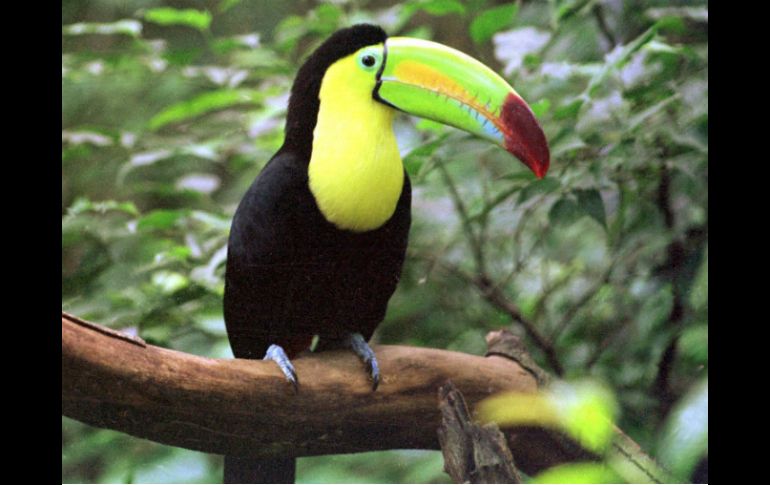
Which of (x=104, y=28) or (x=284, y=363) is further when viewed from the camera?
(x=104, y=28)

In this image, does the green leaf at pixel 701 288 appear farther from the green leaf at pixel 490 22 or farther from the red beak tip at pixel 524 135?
the green leaf at pixel 490 22

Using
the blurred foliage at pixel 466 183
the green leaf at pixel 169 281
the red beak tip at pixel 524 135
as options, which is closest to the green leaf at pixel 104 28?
the blurred foliage at pixel 466 183

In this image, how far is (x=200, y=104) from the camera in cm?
181

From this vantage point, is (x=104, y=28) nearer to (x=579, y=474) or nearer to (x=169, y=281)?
(x=169, y=281)

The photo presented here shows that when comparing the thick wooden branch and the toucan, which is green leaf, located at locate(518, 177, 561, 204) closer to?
the toucan

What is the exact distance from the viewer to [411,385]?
1.52 m

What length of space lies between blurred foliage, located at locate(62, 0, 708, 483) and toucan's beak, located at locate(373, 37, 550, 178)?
6.5 inches

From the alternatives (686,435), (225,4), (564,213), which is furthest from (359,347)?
(225,4)

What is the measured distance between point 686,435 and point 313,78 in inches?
36.2

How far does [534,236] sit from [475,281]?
18 centimetres

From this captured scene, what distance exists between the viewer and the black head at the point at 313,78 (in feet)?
4.95

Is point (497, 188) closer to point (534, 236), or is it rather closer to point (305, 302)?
point (534, 236)
